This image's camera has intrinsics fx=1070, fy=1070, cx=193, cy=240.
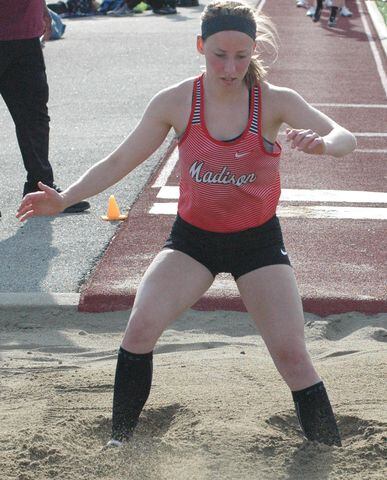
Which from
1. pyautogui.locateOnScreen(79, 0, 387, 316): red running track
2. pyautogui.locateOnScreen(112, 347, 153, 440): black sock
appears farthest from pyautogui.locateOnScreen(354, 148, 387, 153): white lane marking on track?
pyautogui.locateOnScreen(112, 347, 153, 440): black sock

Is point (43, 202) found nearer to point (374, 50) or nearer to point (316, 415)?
point (316, 415)

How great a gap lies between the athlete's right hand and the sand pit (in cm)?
105

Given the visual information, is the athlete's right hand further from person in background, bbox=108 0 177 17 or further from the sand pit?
person in background, bbox=108 0 177 17

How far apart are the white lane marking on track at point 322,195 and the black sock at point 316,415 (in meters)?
4.88

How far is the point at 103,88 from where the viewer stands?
1603 cm

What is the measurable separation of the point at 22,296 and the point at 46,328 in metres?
0.42

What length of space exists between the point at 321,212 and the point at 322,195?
0.67 meters

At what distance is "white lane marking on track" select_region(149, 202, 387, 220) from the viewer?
890 cm

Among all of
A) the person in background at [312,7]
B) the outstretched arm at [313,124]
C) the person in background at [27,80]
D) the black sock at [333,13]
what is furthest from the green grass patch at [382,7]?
the outstretched arm at [313,124]

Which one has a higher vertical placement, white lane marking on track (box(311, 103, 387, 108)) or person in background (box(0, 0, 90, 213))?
person in background (box(0, 0, 90, 213))

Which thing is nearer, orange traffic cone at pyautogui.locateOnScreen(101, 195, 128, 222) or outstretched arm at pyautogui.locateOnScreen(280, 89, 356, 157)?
outstretched arm at pyautogui.locateOnScreen(280, 89, 356, 157)

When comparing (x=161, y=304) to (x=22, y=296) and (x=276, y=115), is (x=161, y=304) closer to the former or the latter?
(x=276, y=115)

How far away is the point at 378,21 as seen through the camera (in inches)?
A: 995

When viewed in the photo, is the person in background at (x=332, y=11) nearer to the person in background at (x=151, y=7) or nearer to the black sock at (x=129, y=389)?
the person in background at (x=151, y=7)
